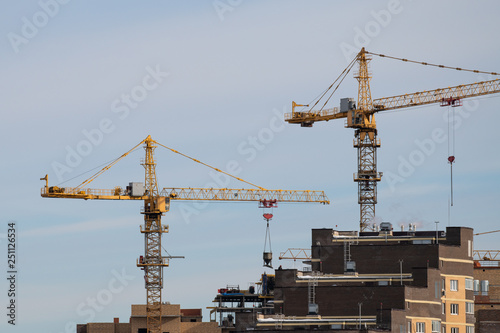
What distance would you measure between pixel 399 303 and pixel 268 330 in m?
19.0

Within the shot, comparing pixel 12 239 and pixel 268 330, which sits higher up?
pixel 12 239

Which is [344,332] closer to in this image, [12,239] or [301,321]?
[301,321]

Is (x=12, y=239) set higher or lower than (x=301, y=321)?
higher

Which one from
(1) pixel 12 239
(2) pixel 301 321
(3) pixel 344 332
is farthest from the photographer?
(2) pixel 301 321

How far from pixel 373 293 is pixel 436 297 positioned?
982 centimetres

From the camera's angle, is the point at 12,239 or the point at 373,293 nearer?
the point at 12,239

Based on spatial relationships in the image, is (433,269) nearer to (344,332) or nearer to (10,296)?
(344,332)

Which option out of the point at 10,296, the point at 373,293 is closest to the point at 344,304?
the point at 373,293

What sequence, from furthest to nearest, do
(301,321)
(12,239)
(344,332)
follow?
1. (301,321)
2. (344,332)
3. (12,239)

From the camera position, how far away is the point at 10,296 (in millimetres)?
170375

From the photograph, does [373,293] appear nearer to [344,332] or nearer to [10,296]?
[344,332]

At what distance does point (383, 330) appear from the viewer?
183 meters

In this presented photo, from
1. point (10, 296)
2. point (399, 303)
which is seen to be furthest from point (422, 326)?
point (10, 296)

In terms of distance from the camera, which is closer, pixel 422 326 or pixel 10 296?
pixel 10 296
